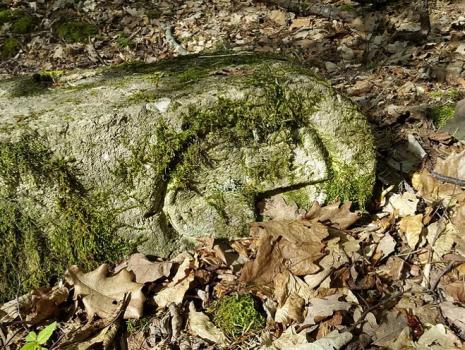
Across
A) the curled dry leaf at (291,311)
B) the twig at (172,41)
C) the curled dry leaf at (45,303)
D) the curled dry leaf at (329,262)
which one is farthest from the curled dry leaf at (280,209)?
the twig at (172,41)

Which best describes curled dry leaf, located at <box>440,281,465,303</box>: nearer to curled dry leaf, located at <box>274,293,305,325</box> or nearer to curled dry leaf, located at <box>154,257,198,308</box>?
curled dry leaf, located at <box>274,293,305,325</box>

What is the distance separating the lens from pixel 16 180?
246 centimetres

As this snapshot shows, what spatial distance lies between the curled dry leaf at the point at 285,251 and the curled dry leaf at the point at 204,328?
0.30 metres

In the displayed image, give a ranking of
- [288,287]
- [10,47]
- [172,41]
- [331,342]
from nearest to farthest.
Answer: [331,342] → [288,287] → [172,41] → [10,47]

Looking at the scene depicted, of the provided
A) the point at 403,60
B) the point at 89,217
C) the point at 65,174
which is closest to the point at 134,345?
the point at 89,217

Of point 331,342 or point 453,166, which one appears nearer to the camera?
point 331,342

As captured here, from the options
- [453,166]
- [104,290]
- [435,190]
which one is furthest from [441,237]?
[104,290]

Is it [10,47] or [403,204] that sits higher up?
[10,47]

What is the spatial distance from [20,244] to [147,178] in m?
0.80

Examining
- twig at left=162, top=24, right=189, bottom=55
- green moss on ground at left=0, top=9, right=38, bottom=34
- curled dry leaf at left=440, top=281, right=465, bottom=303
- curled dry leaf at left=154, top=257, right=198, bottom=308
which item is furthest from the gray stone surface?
green moss on ground at left=0, top=9, right=38, bottom=34

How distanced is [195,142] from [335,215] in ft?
3.28

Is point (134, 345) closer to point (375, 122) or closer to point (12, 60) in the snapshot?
point (375, 122)

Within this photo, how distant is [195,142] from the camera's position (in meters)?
2.69

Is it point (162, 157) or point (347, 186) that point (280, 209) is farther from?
point (162, 157)
